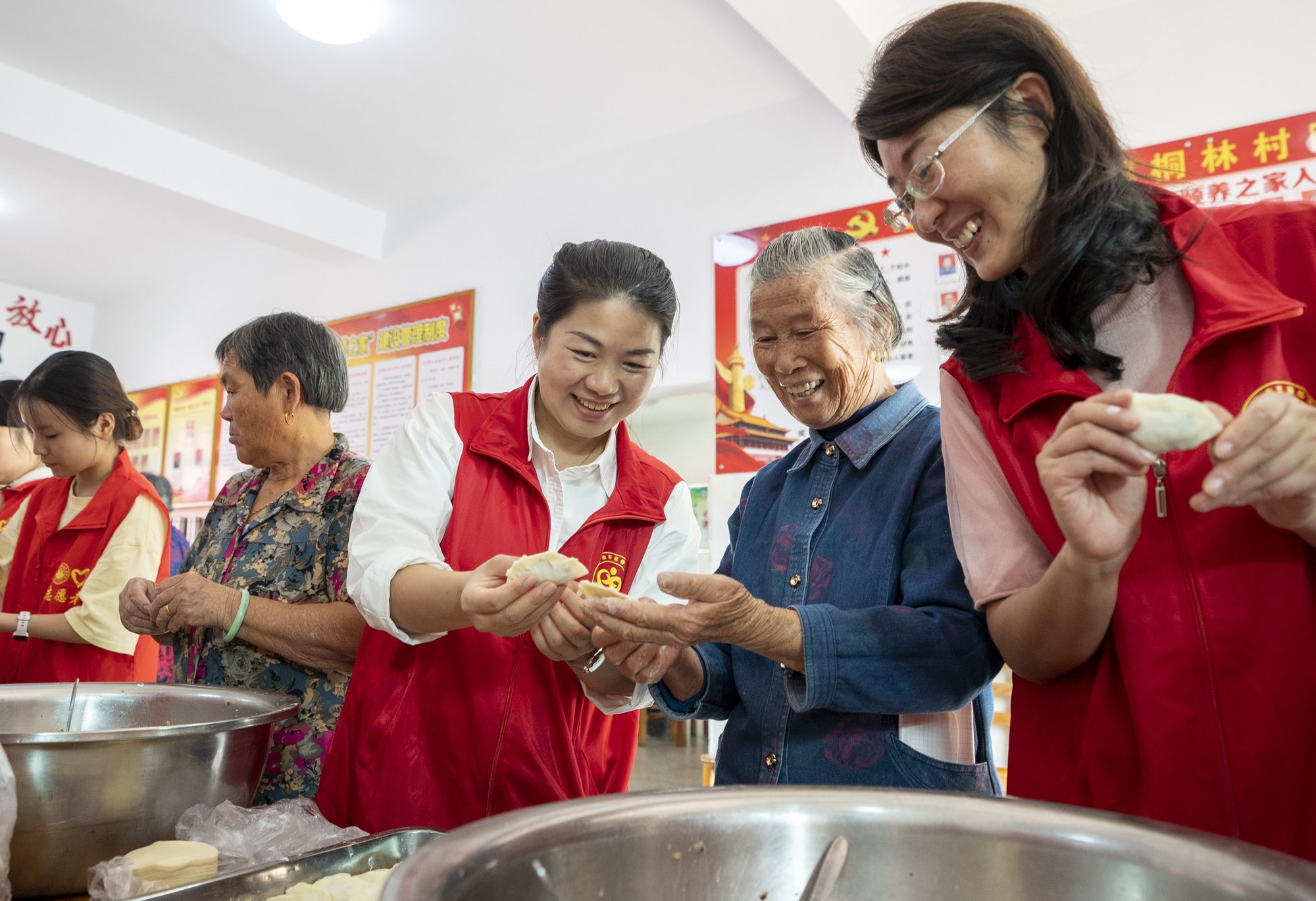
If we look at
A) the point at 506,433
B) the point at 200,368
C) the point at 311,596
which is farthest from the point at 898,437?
the point at 200,368

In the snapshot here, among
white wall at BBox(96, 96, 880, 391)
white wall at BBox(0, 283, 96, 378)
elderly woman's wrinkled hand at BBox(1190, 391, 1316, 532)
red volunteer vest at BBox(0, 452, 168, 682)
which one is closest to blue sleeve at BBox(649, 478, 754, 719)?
elderly woman's wrinkled hand at BBox(1190, 391, 1316, 532)

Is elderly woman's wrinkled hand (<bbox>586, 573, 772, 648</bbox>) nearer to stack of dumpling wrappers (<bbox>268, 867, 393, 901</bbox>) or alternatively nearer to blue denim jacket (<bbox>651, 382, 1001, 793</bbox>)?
blue denim jacket (<bbox>651, 382, 1001, 793</bbox>)

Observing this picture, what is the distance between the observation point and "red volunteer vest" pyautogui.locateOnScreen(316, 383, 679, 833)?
142 centimetres

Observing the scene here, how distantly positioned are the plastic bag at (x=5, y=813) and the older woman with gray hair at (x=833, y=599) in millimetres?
665

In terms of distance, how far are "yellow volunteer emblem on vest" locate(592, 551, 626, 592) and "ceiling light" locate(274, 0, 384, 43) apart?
255cm

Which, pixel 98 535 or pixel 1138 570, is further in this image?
pixel 98 535

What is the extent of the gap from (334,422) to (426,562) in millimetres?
4109

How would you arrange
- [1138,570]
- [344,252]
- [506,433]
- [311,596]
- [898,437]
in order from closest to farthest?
[1138,570]
[898,437]
[506,433]
[311,596]
[344,252]

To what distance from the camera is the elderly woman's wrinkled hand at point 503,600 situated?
1.21 meters

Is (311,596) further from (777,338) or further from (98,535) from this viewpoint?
(98,535)

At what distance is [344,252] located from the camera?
16.3 feet

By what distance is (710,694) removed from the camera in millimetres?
1332

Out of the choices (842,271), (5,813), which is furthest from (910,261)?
(5,813)

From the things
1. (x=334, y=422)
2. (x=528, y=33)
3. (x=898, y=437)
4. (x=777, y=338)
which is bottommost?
(x=898, y=437)
